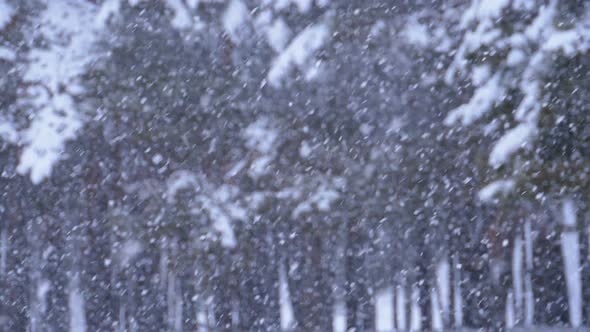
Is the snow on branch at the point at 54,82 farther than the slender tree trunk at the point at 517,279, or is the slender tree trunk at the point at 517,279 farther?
the slender tree trunk at the point at 517,279

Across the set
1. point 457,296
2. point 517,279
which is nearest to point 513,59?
point 517,279

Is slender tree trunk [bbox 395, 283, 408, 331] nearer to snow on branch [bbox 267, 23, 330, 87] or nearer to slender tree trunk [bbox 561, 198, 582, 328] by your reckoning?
slender tree trunk [bbox 561, 198, 582, 328]

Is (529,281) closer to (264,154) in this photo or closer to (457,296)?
(457,296)

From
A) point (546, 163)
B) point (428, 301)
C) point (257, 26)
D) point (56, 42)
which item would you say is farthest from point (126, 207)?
point (546, 163)

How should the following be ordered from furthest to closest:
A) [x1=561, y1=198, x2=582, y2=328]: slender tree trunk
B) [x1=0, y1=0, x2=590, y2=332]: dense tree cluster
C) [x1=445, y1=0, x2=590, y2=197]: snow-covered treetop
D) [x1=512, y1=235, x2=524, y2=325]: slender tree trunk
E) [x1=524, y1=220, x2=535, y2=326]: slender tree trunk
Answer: [x1=524, y1=220, x2=535, y2=326]: slender tree trunk → [x1=512, y1=235, x2=524, y2=325]: slender tree trunk → [x1=561, y1=198, x2=582, y2=328]: slender tree trunk → [x1=0, y1=0, x2=590, y2=332]: dense tree cluster → [x1=445, y1=0, x2=590, y2=197]: snow-covered treetop

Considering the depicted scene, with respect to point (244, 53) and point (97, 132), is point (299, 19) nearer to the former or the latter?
point (244, 53)

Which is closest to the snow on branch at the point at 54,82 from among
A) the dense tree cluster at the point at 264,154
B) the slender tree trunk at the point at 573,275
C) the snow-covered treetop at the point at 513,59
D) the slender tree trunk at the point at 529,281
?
the dense tree cluster at the point at 264,154

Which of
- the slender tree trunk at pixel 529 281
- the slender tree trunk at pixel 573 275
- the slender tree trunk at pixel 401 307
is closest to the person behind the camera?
the slender tree trunk at pixel 573 275

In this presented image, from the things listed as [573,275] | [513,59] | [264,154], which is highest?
[264,154]

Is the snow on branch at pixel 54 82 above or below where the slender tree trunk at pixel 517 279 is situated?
above

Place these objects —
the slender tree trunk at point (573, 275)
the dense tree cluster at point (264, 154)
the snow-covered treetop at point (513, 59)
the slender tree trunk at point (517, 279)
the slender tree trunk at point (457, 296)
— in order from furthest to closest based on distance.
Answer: the slender tree trunk at point (457, 296)
the slender tree trunk at point (517, 279)
the slender tree trunk at point (573, 275)
the dense tree cluster at point (264, 154)
the snow-covered treetop at point (513, 59)

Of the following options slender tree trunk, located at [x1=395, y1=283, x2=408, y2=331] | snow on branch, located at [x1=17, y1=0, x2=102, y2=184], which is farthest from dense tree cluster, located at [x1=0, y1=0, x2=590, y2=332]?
slender tree trunk, located at [x1=395, y1=283, x2=408, y2=331]

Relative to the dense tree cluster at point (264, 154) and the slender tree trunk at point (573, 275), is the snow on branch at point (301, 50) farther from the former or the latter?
the slender tree trunk at point (573, 275)

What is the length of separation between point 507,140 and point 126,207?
427 cm
